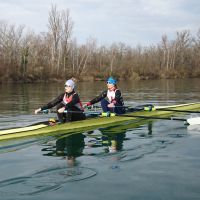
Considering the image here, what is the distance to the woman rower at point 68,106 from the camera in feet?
33.6

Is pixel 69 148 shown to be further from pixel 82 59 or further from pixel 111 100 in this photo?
pixel 82 59

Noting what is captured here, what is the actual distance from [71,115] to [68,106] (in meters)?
0.37

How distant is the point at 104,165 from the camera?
684 cm

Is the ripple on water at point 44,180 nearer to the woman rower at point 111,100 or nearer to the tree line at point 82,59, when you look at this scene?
the woman rower at point 111,100

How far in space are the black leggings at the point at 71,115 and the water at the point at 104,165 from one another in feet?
2.03

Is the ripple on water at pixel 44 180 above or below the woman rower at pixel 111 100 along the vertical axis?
below

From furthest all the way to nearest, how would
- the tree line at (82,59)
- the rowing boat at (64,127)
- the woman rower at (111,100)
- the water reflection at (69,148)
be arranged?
the tree line at (82,59), the woman rower at (111,100), the rowing boat at (64,127), the water reflection at (69,148)

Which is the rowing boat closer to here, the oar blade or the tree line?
the oar blade

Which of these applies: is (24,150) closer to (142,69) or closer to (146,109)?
(146,109)

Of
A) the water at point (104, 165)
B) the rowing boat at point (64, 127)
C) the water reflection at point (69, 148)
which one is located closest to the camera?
the water at point (104, 165)

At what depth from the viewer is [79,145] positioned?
28.8ft

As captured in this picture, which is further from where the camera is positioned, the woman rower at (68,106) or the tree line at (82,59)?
the tree line at (82,59)

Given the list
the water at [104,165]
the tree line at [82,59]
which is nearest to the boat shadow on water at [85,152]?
the water at [104,165]

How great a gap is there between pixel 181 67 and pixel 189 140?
6434 cm
